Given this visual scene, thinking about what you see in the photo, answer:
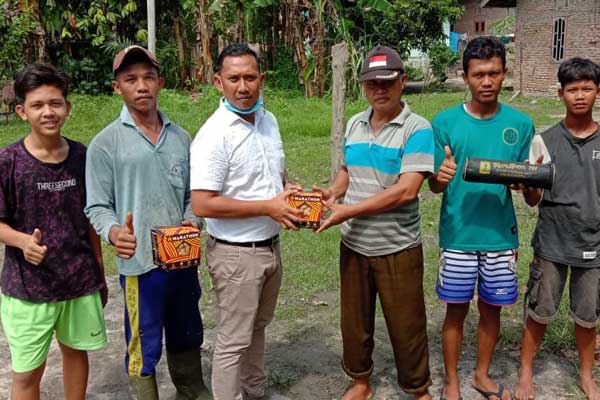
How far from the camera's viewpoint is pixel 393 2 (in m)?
20.6

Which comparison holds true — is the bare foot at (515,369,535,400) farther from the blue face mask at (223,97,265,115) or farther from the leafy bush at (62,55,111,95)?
the leafy bush at (62,55,111,95)

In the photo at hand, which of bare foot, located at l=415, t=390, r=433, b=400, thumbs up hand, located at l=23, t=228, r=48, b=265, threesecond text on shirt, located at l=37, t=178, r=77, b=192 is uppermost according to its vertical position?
threesecond text on shirt, located at l=37, t=178, r=77, b=192

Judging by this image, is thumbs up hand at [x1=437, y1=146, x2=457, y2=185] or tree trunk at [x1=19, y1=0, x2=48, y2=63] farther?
tree trunk at [x1=19, y1=0, x2=48, y2=63]

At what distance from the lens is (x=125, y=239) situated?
102 inches

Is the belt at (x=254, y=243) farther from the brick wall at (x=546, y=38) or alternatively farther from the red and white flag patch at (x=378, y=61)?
the brick wall at (x=546, y=38)

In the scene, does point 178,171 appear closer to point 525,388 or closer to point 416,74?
point 525,388

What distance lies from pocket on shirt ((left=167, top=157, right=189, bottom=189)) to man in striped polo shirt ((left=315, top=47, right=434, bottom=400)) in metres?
0.68

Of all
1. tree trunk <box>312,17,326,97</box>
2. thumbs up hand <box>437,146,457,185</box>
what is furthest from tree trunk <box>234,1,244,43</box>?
thumbs up hand <box>437,146,457,185</box>

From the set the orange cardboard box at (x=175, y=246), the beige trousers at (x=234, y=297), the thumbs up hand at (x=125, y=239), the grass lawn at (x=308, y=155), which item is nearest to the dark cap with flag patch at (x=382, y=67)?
the beige trousers at (x=234, y=297)

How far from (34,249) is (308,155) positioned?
7.67 meters

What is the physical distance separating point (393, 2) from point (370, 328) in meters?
18.9

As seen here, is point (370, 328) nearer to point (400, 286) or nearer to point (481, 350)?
point (400, 286)

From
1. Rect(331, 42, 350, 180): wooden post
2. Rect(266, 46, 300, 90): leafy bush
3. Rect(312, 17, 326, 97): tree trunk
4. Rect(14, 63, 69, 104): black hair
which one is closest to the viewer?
Rect(14, 63, 69, 104): black hair

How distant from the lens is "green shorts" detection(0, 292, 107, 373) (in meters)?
2.75
